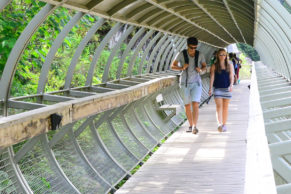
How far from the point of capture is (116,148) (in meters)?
7.72

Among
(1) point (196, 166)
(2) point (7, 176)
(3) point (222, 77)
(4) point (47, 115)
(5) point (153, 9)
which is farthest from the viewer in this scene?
(5) point (153, 9)

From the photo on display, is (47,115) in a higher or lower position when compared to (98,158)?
higher

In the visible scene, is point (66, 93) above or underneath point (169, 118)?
above

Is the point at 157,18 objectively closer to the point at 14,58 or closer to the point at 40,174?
the point at 14,58

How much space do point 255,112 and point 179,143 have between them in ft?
21.4

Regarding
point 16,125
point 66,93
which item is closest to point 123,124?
point 66,93

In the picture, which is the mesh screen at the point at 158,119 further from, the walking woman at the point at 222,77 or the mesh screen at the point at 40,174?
the mesh screen at the point at 40,174

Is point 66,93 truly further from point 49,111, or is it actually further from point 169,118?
point 169,118

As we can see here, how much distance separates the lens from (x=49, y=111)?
4496 millimetres

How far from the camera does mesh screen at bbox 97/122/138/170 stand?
7.44 metres

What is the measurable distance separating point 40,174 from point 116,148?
8.59ft

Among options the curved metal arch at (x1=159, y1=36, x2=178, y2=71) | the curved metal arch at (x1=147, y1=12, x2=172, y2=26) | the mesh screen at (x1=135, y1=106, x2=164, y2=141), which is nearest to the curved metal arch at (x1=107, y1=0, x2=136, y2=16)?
the mesh screen at (x1=135, y1=106, x2=164, y2=141)

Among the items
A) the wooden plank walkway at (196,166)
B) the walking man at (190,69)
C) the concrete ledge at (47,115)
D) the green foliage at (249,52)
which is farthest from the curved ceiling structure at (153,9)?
the green foliage at (249,52)

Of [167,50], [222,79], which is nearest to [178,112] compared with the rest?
[222,79]
